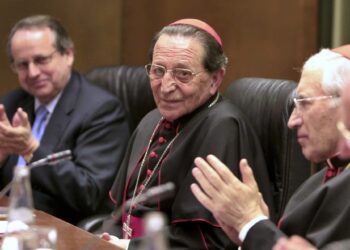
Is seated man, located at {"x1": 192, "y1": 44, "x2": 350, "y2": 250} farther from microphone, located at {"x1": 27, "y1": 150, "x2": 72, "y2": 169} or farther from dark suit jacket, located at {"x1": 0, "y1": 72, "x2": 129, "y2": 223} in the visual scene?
dark suit jacket, located at {"x1": 0, "y1": 72, "x2": 129, "y2": 223}

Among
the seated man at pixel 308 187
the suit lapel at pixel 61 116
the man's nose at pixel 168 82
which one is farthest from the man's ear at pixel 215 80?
the suit lapel at pixel 61 116

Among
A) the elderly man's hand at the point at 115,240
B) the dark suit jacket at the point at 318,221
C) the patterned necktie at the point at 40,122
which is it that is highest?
the dark suit jacket at the point at 318,221

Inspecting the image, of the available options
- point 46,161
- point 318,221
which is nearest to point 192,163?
point 46,161

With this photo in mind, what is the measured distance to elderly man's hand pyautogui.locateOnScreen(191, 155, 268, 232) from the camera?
2756 millimetres

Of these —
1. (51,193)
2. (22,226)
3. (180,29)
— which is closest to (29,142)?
(51,193)

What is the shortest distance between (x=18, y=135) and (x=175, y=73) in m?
0.86

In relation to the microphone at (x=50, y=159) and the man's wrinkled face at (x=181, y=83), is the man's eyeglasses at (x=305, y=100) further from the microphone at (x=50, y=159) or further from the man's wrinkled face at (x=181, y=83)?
the microphone at (x=50, y=159)

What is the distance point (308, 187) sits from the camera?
2.97m

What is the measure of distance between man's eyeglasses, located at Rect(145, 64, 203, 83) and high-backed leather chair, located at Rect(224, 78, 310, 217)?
40cm

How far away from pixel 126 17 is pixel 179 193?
10.1 feet

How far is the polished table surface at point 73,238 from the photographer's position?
9.30 feet

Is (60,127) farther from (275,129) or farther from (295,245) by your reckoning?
(295,245)

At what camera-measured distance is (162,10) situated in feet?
19.3

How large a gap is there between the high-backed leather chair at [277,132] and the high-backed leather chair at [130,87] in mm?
889
